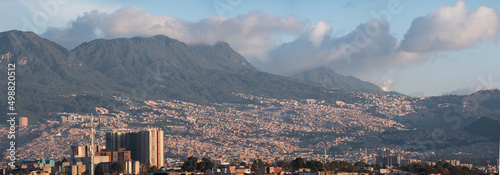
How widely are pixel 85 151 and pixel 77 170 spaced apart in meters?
31.4

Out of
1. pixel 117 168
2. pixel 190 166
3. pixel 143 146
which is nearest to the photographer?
pixel 117 168

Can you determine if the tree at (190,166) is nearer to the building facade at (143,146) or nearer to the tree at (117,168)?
the tree at (117,168)

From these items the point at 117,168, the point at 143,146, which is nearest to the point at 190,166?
the point at 117,168

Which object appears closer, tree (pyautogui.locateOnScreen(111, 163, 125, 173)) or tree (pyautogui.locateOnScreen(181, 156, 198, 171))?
tree (pyautogui.locateOnScreen(111, 163, 125, 173))

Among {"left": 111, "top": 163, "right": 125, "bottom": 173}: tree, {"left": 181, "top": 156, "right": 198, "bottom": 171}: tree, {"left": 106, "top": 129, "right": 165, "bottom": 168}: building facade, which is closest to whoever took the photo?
{"left": 111, "top": 163, "right": 125, "bottom": 173}: tree

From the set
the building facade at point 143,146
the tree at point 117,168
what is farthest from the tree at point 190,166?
the building facade at point 143,146

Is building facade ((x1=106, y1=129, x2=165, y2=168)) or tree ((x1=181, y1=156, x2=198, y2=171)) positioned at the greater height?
building facade ((x1=106, y1=129, x2=165, y2=168))

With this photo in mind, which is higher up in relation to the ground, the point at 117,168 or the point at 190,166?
the point at 117,168

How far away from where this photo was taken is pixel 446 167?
164 m

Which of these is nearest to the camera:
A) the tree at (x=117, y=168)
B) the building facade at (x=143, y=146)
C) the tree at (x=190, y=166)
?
the tree at (x=117, y=168)

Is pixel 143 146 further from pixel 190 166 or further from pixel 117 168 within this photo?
pixel 117 168

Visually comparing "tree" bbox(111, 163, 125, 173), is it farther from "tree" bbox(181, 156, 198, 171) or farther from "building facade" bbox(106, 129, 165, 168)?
"building facade" bbox(106, 129, 165, 168)

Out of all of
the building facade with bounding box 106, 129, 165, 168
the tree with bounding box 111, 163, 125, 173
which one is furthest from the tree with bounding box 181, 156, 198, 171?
the building facade with bounding box 106, 129, 165, 168

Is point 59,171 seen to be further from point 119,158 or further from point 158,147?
point 158,147
